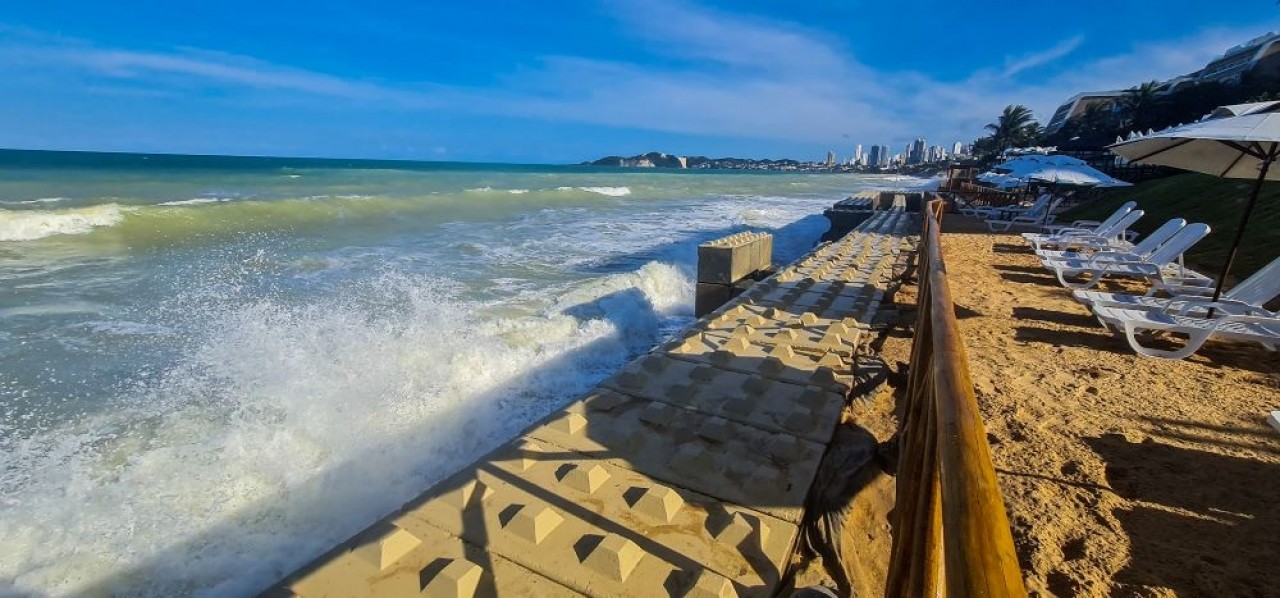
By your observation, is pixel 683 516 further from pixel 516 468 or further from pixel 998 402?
pixel 998 402

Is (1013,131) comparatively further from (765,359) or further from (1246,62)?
(765,359)

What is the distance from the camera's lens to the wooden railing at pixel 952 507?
2.76 ft

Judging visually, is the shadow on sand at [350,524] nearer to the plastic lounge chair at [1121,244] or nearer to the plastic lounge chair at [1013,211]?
the plastic lounge chair at [1121,244]

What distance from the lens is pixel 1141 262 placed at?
741 cm

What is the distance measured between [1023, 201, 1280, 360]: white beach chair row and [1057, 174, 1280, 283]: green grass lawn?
1.77 m

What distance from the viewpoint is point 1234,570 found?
237 centimetres

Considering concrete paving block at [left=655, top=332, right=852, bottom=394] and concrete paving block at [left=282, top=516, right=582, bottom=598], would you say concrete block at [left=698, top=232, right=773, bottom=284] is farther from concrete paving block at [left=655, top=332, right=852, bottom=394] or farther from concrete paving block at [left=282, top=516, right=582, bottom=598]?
concrete paving block at [left=282, top=516, right=582, bottom=598]

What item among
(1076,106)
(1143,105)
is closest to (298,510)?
→ (1143,105)

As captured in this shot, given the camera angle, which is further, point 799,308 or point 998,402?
point 799,308

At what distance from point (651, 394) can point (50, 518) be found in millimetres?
3931

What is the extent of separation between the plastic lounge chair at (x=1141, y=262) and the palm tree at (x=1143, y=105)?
45.3 metres

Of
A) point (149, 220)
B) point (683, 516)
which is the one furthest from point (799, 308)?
point (149, 220)

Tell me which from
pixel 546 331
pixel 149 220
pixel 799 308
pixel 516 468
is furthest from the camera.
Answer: pixel 149 220

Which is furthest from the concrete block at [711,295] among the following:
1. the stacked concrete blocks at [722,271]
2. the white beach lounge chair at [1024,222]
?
the white beach lounge chair at [1024,222]
